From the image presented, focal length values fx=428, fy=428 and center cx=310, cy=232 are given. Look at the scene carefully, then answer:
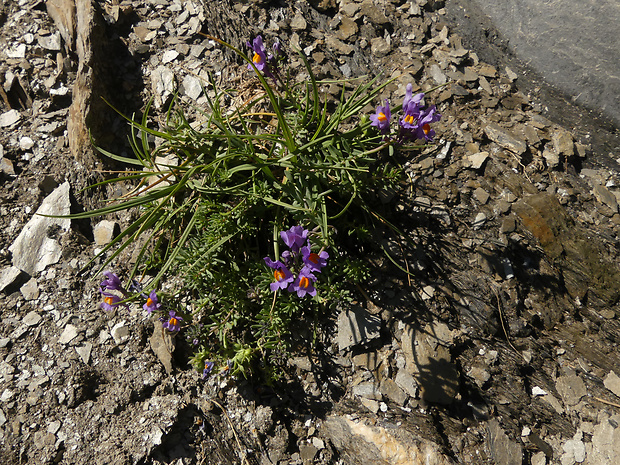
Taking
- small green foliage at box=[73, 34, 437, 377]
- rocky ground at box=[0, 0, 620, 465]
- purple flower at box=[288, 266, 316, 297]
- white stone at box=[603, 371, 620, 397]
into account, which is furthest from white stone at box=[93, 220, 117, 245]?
white stone at box=[603, 371, 620, 397]

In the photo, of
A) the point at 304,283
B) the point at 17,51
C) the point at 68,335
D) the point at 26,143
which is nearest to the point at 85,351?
the point at 68,335

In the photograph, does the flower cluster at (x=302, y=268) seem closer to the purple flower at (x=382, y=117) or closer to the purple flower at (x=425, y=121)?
the purple flower at (x=382, y=117)

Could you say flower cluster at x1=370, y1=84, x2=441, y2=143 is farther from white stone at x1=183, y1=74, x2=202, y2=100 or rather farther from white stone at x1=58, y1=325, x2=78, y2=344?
white stone at x1=58, y1=325, x2=78, y2=344

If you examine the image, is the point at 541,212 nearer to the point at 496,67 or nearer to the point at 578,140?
the point at 578,140

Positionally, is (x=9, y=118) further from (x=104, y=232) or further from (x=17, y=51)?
(x=104, y=232)

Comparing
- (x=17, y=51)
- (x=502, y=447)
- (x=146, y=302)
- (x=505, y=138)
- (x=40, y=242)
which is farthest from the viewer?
(x=17, y=51)
